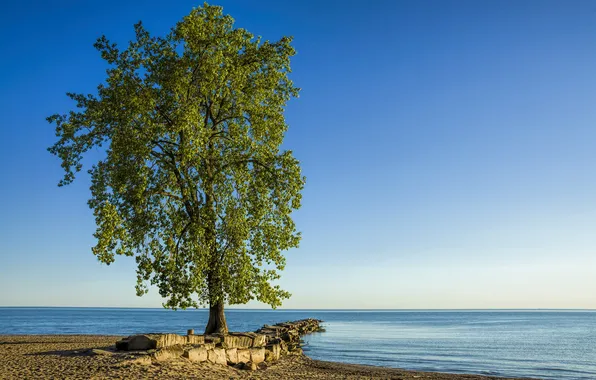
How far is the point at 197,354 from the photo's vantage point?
2078 cm

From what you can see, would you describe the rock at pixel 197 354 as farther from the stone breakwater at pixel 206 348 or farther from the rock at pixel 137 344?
the rock at pixel 137 344

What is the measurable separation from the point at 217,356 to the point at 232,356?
1130 mm

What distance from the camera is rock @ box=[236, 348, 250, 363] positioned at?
23.2 m

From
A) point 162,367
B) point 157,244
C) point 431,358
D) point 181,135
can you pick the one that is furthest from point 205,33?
point 431,358

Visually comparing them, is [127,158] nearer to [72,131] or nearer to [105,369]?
[72,131]

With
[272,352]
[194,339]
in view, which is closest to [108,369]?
[194,339]

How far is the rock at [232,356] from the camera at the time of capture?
73.7 ft

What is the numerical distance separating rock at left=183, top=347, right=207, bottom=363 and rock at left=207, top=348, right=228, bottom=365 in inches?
12.1

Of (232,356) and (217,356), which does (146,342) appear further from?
(232,356)

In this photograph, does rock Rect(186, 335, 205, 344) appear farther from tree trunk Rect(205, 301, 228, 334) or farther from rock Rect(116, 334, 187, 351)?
tree trunk Rect(205, 301, 228, 334)

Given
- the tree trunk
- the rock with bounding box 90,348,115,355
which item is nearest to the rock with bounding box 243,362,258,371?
the tree trunk

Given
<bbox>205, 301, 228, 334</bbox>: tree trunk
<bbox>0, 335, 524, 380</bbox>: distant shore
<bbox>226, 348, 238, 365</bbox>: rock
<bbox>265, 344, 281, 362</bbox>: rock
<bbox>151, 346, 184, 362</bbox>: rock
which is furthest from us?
<bbox>205, 301, 228, 334</bbox>: tree trunk

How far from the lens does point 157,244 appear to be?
26.3 meters

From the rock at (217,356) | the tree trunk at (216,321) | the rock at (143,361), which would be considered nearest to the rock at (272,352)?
the tree trunk at (216,321)
